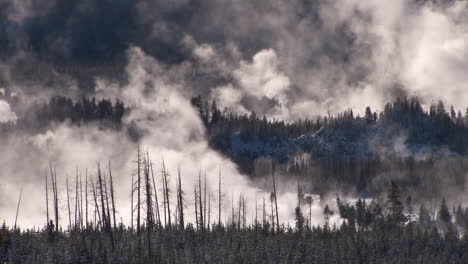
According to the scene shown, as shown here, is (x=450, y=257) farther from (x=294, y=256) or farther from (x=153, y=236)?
(x=153, y=236)

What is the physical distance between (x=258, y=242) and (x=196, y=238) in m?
10.4

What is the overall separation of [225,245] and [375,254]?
85.7 feet

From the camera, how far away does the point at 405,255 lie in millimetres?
130625

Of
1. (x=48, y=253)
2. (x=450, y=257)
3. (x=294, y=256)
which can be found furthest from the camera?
(x=450, y=257)

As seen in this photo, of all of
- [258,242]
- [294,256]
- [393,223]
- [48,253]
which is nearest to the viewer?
[48,253]

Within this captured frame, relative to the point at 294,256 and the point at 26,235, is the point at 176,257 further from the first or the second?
the point at 26,235

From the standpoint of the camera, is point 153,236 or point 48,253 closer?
point 48,253

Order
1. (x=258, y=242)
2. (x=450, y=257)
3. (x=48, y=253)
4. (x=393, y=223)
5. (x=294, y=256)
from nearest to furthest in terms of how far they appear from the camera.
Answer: (x=48, y=253) → (x=294, y=256) → (x=258, y=242) → (x=450, y=257) → (x=393, y=223)

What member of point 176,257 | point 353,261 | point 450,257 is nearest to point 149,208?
point 176,257

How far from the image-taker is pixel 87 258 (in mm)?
107312

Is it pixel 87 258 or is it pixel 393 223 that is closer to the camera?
pixel 87 258

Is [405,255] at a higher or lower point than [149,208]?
lower

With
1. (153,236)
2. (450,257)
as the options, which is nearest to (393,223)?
(450,257)

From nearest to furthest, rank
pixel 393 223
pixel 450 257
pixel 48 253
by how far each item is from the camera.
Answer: pixel 48 253 → pixel 450 257 → pixel 393 223
